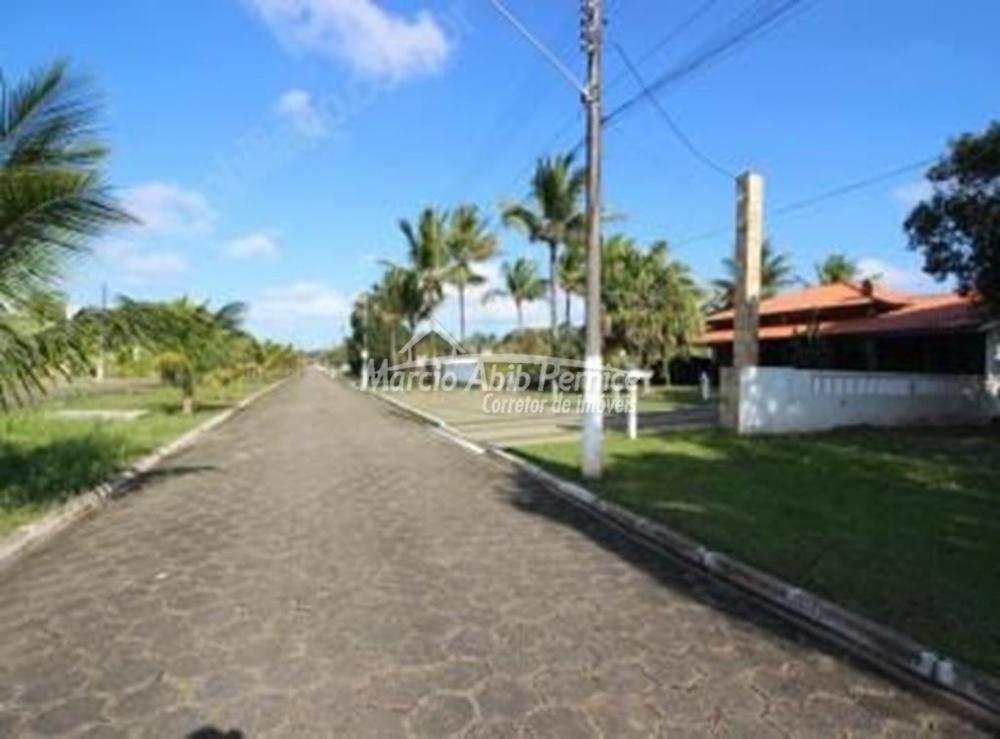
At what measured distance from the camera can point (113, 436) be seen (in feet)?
72.7

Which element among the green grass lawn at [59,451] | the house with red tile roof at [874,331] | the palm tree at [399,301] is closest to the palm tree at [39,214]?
the green grass lawn at [59,451]

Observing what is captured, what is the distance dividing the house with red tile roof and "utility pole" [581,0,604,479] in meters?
13.6

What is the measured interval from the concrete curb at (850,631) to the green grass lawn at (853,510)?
0.63ft

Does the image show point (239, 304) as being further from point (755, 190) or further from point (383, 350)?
point (383, 350)

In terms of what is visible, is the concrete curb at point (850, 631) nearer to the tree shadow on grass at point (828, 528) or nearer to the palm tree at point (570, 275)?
the tree shadow on grass at point (828, 528)

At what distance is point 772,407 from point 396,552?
1495 cm

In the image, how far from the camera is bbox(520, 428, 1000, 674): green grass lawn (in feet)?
25.3

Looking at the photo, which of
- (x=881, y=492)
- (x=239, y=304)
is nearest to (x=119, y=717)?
(x=881, y=492)

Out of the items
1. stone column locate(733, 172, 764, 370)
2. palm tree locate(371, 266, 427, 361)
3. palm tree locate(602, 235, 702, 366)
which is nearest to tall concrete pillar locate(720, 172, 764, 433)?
stone column locate(733, 172, 764, 370)

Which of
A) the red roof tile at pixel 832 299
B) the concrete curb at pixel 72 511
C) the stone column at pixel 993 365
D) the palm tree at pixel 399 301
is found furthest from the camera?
the palm tree at pixel 399 301

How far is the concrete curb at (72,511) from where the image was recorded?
33.4ft

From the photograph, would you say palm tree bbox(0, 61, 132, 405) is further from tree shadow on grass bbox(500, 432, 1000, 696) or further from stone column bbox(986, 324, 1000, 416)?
stone column bbox(986, 324, 1000, 416)

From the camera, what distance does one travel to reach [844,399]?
2441 centimetres

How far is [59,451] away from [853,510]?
13696 mm
